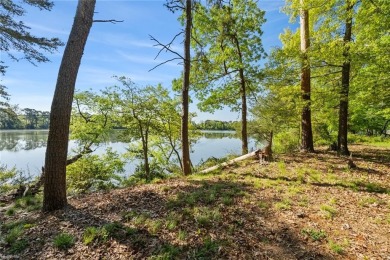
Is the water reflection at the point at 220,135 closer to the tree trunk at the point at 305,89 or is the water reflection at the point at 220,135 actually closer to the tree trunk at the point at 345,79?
the tree trunk at the point at 305,89

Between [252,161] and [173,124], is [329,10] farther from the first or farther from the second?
[173,124]

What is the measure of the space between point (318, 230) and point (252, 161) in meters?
5.51

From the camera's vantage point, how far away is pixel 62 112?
503 centimetres

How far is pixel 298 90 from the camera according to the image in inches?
415

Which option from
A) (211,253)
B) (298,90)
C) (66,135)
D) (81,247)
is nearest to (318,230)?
(211,253)

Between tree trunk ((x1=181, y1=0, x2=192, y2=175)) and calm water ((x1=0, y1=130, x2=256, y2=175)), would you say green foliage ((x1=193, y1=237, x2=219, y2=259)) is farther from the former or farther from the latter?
calm water ((x1=0, y1=130, x2=256, y2=175))

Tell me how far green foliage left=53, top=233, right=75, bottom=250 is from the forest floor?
0.6 inches

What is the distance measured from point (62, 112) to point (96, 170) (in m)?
12.6

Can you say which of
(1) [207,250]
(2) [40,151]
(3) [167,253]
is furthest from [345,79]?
(2) [40,151]

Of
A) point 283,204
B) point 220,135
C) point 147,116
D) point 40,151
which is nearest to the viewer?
point 283,204

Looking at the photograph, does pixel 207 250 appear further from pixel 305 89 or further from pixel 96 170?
pixel 96 170

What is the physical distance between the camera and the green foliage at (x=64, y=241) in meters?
3.81

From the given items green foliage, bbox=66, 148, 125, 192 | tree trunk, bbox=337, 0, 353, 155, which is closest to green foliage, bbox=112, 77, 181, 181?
green foliage, bbox=66, 148, 125, 192

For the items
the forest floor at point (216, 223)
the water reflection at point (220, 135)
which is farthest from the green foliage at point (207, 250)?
the water reflection at point (220, 135)
